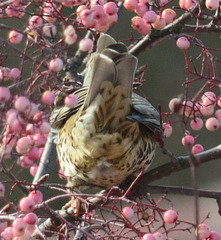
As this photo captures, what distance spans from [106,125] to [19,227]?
0.73 meters

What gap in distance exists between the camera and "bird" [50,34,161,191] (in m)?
1.83

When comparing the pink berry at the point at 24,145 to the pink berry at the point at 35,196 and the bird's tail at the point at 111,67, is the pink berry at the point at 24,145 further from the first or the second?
the bird's tail at the point at 111,67

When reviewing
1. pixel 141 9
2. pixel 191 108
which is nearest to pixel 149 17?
pixel 141 9

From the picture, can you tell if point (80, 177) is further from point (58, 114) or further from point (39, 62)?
point (39, 62)

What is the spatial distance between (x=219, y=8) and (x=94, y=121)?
555 mm

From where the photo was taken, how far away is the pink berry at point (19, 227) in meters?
1.33

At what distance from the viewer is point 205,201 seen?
5.43 m

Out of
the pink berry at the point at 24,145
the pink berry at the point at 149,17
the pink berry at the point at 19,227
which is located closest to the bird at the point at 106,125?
the pink berry at the point at 149,17

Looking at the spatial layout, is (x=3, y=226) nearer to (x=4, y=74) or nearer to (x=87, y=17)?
(x=4, y=74)

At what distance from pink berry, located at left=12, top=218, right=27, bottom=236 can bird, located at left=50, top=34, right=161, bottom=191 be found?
0.46 metres

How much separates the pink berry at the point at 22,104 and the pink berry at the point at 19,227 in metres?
0.26

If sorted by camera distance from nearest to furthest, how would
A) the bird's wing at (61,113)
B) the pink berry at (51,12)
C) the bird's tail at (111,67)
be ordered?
1. the pink berry at (51,12)
2. the bird's tail at (111,67)
3. the bird's wing at (61,113)

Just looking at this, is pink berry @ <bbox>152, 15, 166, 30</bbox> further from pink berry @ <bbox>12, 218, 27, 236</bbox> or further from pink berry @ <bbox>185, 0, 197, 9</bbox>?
pink berry @ <bbox>12, 218, 27, 236</bbox>

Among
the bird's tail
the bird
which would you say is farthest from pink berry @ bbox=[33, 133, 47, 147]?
the bird's tail
